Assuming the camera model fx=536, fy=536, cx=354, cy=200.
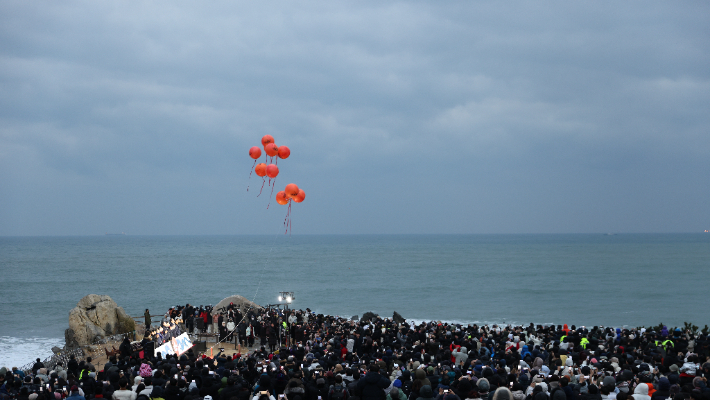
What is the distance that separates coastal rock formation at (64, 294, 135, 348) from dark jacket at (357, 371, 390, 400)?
21.6 meters

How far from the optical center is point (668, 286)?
64312 mm

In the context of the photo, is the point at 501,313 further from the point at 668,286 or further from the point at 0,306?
the point at 0,306

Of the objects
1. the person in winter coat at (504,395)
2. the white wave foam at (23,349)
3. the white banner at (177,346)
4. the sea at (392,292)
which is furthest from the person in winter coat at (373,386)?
the sea at (392,292)

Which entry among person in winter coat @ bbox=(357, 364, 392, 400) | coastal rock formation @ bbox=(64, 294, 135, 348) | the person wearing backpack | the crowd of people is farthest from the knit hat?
coastal rock formation @ bbox=(64, 294, 135, 348)

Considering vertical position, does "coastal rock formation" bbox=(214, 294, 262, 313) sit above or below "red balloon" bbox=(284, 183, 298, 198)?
below

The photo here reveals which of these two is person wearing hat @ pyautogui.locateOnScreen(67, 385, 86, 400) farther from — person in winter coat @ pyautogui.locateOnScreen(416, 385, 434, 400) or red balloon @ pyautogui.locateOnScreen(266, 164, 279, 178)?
red balloon @ pyautogui.locateOnScreen(266, 164, 279, 178)

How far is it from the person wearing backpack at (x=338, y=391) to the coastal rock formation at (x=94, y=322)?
20778 millimetres

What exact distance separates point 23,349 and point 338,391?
28471 mm

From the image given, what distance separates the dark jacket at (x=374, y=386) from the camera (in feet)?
29.1

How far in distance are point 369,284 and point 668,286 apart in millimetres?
36277

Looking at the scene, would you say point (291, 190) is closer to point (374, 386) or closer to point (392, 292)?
point (374, 386)

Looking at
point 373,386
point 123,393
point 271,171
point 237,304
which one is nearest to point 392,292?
point 237,304

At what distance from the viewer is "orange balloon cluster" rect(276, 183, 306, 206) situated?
2127 cm

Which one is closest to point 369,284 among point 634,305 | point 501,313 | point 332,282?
point 332,282
